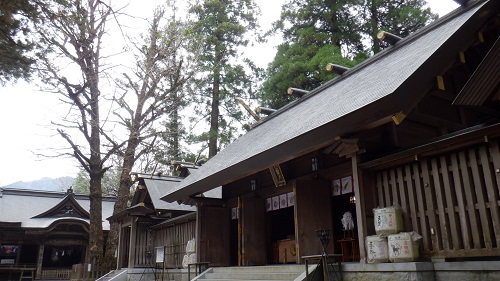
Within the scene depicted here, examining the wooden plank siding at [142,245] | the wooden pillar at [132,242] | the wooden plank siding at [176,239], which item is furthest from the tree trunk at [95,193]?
the wooden plank siding at [176,239]

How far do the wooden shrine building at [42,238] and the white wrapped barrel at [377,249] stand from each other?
18.4m

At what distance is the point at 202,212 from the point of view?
11.7 meters

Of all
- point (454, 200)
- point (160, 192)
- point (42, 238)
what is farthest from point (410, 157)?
point (42, 238)

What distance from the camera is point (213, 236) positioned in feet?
38.3

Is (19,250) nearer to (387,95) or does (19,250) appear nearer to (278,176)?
(278,176)

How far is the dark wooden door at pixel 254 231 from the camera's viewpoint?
34.3 ft

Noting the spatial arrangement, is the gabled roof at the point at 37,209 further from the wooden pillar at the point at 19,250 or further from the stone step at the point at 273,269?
the stone step at the point at 273,269

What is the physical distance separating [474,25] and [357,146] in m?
3.34

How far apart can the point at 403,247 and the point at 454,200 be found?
100 cm

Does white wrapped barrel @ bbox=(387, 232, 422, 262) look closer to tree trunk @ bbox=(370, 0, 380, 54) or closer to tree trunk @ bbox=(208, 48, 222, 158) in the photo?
tree trunk @ bbox=(370, 0, 380, 54)

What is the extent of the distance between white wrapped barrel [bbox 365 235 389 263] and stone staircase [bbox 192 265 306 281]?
1.15 meters

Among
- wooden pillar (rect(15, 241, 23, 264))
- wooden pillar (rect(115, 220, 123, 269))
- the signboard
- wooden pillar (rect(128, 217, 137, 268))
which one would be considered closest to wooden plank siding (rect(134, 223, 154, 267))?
wooden pillar (rect(128, 217, 137, 268))

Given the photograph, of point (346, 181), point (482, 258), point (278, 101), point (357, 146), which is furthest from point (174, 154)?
point (482, 258)

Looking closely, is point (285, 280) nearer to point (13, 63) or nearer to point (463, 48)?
point (463, 48)
